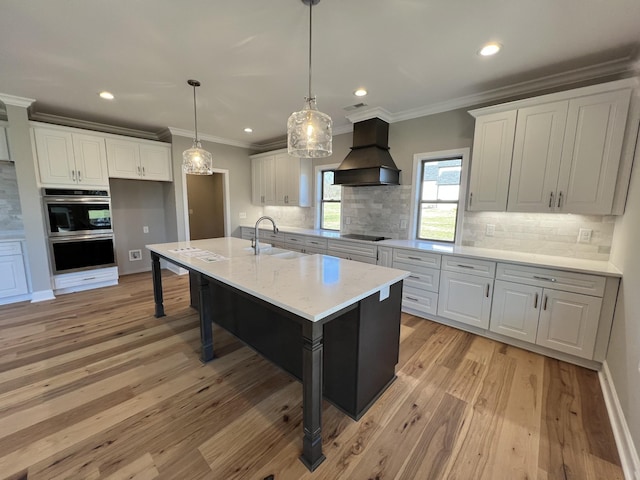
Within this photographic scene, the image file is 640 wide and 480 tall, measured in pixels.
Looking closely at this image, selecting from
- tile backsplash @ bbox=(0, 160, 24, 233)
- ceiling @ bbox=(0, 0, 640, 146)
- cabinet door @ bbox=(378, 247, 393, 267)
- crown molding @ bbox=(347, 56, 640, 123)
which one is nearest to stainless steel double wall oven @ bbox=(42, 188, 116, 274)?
tile backsplash @ bbox=(0, 160, 24, 233)

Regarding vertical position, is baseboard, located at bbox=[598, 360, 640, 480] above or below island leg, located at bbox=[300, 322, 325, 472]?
below

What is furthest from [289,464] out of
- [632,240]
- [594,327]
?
[632,240]

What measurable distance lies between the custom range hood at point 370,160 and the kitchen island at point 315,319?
1598mm

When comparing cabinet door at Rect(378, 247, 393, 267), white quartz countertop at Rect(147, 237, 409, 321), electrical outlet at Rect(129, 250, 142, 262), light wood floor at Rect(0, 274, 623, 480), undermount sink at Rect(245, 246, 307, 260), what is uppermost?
undermount sink at Rect(245, 246, 307, 260)

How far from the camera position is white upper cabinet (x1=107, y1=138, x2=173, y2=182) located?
13.6ft

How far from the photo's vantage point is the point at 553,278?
7.63ft

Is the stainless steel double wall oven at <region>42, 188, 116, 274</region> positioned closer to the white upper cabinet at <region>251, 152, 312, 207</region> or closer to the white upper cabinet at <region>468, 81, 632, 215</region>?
the white upper cabinet at <region>251, 152, 312, 207</region>

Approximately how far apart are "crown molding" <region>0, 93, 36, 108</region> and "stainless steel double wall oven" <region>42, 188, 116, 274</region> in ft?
3.37

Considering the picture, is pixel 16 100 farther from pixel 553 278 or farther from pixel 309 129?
pixel 553 278

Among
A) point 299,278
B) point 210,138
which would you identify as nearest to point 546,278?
point 299,278

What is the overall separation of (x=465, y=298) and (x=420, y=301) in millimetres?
507

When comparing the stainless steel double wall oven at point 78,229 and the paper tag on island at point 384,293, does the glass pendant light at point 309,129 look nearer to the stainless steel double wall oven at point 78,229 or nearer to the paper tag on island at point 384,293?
the paper tag on island at point 384,293

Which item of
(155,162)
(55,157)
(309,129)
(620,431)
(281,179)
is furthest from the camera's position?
(281,179)

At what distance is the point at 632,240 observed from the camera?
1941 mm
